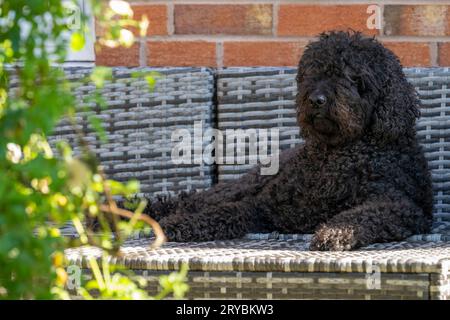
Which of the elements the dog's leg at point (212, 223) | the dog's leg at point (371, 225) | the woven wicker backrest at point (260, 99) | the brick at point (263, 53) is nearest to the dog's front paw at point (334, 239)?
the dog's leg at point (371, 225)

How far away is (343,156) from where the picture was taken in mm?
3447

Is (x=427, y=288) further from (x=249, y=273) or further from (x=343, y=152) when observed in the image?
(x=343, y=152)

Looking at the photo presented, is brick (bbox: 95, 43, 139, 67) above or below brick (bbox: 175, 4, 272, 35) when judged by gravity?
below

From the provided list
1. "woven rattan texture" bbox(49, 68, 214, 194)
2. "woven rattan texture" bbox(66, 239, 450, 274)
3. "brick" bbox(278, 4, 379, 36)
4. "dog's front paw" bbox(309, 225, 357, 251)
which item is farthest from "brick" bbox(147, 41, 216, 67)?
"woven rattan texture" bbox(66, 239, 450, 274)

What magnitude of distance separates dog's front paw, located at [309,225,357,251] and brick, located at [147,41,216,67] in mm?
1488

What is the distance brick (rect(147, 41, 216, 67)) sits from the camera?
13.8 ft

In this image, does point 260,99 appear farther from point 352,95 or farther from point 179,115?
point 352,95

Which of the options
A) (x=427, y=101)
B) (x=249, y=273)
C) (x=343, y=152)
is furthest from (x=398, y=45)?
(x=249, y=273)

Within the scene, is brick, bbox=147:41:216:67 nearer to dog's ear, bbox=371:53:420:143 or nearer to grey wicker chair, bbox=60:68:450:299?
grey wicker chair, bbox=60:68:450:299

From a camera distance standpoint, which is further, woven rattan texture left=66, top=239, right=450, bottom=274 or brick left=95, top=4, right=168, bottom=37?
brick left=95, top=4, right=168, bottom=37

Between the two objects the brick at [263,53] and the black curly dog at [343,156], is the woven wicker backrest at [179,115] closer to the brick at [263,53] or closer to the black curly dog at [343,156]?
the black curly dog at [343,156]

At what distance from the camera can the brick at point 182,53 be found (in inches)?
166

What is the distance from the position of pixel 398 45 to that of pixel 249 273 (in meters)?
2.08

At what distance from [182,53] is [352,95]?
112cm
